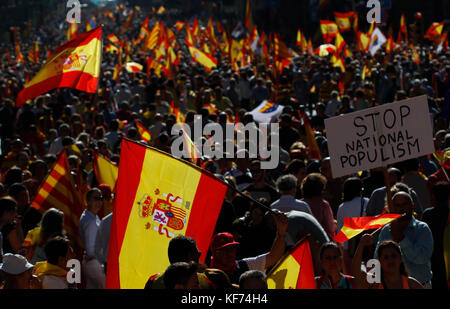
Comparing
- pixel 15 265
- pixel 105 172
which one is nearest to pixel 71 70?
pixel 105 172

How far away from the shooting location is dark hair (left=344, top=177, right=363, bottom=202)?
7.94m

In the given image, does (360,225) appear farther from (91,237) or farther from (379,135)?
(91,237)

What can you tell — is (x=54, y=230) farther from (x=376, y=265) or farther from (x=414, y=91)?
(x=414, y=91)

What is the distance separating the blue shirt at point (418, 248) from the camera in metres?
6.55

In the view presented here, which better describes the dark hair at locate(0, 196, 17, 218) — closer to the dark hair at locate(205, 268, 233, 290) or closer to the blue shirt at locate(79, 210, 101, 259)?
the blue shirt at locate(79, 210, 101, 259)

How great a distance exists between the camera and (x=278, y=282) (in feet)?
18.8

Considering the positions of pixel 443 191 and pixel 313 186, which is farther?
pixel 313 186

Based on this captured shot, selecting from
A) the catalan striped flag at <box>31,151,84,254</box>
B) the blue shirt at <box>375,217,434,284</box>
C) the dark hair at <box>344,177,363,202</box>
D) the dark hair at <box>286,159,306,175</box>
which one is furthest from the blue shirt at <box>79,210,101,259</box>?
the blue shirt at <box>375,217,434,284</box>

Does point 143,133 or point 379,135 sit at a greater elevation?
point 143,133

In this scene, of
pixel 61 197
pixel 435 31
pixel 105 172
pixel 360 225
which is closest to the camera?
pixel 360 225

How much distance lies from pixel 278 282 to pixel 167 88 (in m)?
15.3

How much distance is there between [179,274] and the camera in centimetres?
490

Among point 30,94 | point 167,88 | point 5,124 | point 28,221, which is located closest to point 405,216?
point 28,221

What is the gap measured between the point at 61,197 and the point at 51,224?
68.5 inches
